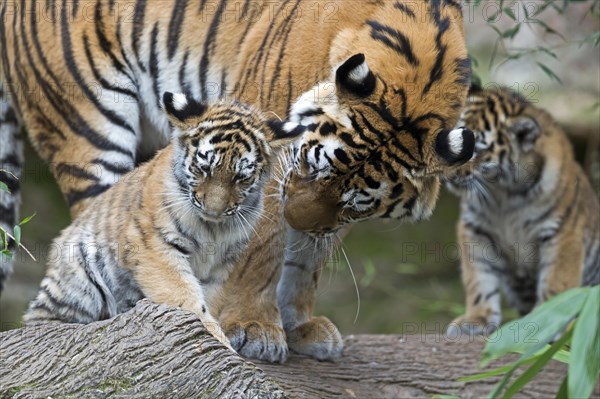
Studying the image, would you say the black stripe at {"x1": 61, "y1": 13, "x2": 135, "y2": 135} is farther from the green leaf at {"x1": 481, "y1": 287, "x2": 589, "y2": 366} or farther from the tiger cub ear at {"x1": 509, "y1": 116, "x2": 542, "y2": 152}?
the green leaf at {"x1": 481, "y1": 287, "x2": 589, "y2": 366}

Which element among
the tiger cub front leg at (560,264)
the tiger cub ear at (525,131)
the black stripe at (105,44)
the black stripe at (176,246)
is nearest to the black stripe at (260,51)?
the black stripe at (105,44)

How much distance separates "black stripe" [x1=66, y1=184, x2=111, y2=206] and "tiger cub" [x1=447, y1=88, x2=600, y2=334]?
229 centimetres

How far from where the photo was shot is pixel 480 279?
6.96 meters

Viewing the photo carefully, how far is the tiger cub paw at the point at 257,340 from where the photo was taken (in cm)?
467

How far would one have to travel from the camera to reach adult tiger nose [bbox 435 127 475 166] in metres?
4.21

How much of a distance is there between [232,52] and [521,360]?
9.86 ft

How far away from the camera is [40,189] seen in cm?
1022

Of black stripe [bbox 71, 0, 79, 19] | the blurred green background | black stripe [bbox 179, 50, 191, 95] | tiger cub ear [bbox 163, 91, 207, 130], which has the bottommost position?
the blurred green background

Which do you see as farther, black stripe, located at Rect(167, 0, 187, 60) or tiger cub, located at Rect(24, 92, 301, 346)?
black stripe, located at Rect(167, 0, 187, 60)

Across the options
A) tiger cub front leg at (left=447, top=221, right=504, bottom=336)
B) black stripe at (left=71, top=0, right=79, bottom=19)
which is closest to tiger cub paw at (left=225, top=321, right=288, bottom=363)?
black stripe at (left=71, top=0, right=79, bottom=19)

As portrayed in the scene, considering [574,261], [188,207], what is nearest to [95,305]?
[188,207]

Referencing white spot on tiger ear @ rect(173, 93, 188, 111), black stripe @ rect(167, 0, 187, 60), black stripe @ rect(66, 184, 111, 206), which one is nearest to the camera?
white spot on tiger ear @ rect(173, 93, 188, 111)

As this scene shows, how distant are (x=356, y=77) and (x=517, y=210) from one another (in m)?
2.95

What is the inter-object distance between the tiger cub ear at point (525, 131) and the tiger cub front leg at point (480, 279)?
67cm
